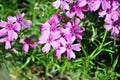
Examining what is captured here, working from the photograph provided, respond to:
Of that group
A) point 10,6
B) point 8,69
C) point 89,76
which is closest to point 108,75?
point 89,76

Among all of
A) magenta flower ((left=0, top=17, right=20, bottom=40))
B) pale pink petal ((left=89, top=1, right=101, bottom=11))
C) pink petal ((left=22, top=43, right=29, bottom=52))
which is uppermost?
magenta flower ((left=0, top=17, right=20, bottom=40))

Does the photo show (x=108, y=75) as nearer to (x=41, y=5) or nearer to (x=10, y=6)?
(x=41, y=5)

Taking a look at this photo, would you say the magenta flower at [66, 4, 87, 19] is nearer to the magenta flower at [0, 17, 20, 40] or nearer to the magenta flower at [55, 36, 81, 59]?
the magenta flower at [55, 36, 81, 59]

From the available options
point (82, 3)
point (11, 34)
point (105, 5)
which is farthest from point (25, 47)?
point (105, 5)

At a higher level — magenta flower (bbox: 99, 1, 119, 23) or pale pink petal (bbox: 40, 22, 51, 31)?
pale pink petal (bbox: 40, 22, 51, 31)

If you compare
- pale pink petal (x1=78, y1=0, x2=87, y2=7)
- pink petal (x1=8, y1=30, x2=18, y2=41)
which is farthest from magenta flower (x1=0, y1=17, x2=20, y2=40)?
pale pink petal (x1=78, y1=0, x2=87, y2=7)

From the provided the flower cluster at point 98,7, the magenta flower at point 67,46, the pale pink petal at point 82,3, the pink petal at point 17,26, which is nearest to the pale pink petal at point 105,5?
the flower cluster at point 98,7

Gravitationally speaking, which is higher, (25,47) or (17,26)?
(17,26)

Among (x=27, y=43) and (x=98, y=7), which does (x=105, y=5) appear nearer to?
(x=98, y=7)

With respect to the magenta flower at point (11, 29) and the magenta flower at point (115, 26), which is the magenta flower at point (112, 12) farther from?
the magenta flower at point (11, 29)
